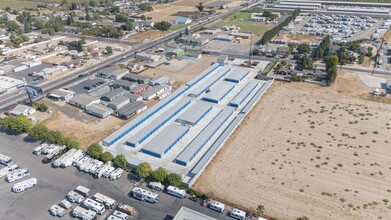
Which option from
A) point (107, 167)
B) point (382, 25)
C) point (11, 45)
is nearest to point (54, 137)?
point (107, 167)

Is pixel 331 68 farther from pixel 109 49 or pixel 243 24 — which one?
pixel 109 49

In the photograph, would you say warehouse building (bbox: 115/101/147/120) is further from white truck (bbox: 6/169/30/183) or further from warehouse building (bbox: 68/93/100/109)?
white truck (bbox: 6/169/30/183)

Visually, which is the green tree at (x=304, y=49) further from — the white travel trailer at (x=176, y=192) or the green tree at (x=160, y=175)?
the white travel trailer at (x=176, y=192)

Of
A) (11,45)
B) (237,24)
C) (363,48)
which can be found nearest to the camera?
(363,48)

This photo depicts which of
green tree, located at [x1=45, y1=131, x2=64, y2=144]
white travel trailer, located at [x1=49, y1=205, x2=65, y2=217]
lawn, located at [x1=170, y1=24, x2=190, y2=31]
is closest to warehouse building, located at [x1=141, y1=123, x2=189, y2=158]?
green tree, located at [x1=45, y1=131, x2=64, y2=144]

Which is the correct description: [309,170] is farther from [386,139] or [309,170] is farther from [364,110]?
[364,110]

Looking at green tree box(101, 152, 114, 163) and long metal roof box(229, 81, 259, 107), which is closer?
green tree box(101, 152, 114, 163)
